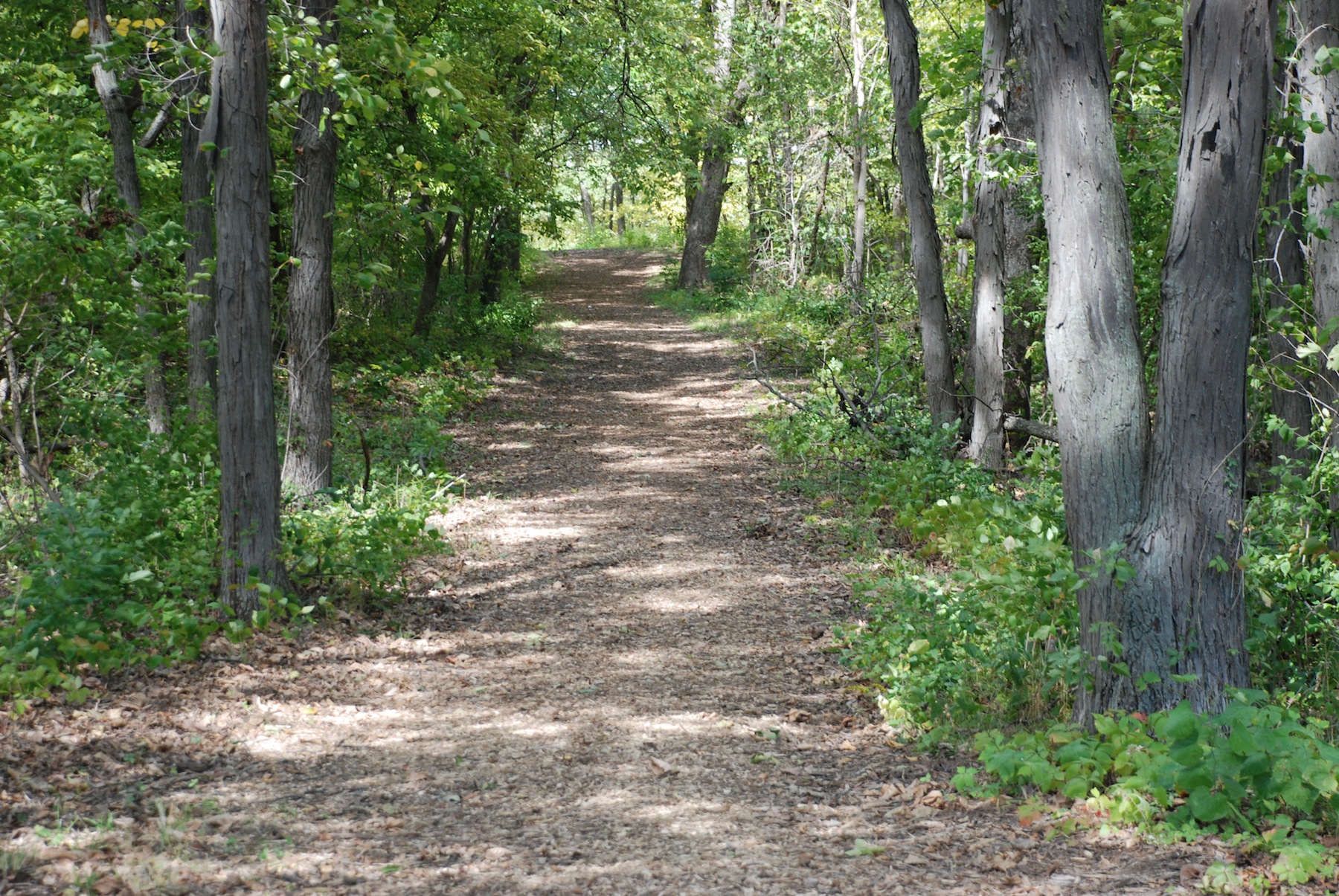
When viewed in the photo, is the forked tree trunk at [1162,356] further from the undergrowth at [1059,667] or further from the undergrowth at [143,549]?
the undergrowth at [143,549]

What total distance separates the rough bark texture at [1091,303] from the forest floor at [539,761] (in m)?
1.17

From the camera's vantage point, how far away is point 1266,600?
4387 millimetres

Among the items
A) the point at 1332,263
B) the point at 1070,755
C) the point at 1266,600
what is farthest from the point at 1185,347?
the point at 1332,263

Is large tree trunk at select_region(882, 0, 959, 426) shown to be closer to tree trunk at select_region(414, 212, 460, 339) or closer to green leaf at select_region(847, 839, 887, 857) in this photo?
green leaf at select_region(847, 839, 887, 857)

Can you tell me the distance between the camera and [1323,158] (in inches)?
246

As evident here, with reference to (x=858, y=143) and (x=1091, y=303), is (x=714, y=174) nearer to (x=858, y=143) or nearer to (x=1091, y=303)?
(x=858, y=143)

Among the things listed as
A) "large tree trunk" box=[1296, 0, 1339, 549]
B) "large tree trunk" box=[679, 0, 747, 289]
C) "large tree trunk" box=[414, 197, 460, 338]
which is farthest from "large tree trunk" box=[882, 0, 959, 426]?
"large tree trunk" box=[679, 0, 747, 289]

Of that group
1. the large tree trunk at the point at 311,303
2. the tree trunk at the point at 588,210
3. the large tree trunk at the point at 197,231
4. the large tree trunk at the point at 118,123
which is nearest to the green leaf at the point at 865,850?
the large tree trunk at the point at 311,303

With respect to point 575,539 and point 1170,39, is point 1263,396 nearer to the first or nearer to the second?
point 1170,39

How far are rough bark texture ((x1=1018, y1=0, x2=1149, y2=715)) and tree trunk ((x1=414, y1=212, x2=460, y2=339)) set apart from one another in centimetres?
1235

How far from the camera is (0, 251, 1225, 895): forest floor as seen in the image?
143 inches

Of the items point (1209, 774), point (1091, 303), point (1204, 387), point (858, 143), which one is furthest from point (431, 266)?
point (1209, 774)

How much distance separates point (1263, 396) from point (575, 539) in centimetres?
Answer: 530

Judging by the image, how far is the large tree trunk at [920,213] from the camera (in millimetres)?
9203
